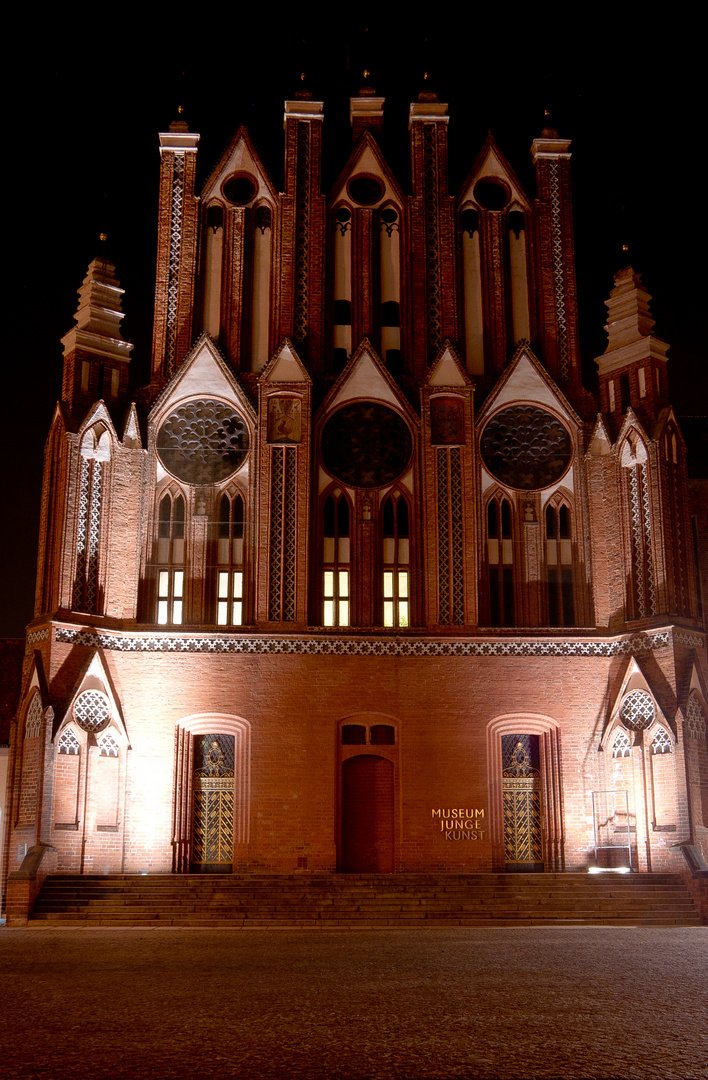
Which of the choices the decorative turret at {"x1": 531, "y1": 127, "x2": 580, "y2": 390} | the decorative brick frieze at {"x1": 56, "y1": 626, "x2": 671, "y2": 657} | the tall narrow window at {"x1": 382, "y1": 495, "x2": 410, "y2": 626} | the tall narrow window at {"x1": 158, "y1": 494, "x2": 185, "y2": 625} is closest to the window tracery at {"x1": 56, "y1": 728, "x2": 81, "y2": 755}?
the decorative brick frieze at {"x1": 56, "y1": 626, "x2": 671, "y2": 657}

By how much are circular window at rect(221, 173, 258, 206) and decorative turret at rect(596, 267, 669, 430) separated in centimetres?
1015

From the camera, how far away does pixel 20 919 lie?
22.9 metres

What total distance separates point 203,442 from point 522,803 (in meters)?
12.1

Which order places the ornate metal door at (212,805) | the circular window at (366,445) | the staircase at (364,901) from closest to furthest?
1. the staircase at (364,901)
2. the ornate metal door at (212,805)
3. the circular window at (366,445)

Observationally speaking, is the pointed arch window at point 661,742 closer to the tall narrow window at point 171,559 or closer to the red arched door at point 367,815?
the red arched door at point 367,815

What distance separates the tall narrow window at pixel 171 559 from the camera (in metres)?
28.5

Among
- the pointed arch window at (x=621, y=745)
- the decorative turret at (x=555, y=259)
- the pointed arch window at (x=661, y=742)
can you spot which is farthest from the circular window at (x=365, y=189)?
the pointed arch window at (x=661, y=742)

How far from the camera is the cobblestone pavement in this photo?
28.1 feet

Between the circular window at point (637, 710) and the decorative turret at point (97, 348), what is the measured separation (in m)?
14.7

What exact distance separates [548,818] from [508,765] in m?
1.57

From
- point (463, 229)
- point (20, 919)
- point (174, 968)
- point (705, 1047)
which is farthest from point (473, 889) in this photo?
point (463, 229)

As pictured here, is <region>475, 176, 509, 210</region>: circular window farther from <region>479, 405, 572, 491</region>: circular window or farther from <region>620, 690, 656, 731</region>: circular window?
<region>620, 690, 656, 731</region>: circular window

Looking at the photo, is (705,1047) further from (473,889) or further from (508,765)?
(508,765)

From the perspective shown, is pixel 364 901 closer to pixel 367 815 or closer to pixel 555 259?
pixel 367 815
